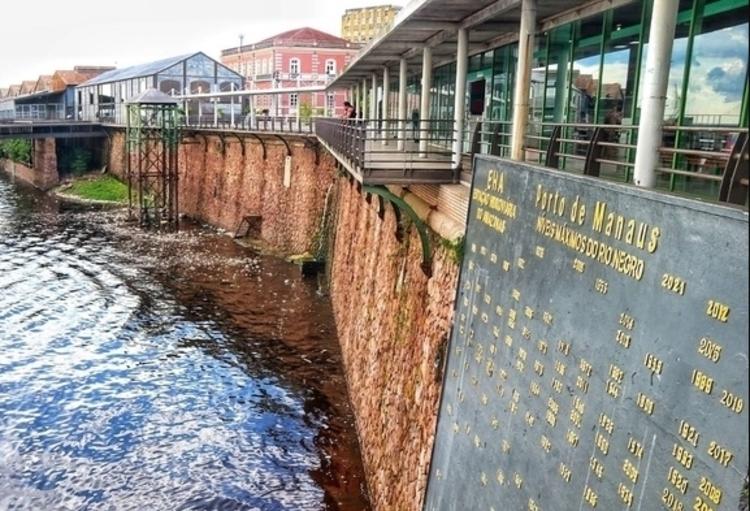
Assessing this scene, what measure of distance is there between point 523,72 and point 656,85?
3.43 m

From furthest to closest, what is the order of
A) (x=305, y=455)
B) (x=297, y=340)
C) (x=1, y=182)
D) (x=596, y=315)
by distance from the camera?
(x=1, y=182) → (x=297, y=340) → (x=305, y=455) → (x=596, y=315)

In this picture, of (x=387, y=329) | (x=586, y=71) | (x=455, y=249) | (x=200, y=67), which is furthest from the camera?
(x=200, y=67)

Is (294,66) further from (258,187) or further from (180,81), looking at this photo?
(258,187)

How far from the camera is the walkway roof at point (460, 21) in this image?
9922 millimetres

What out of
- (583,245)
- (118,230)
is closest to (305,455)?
(583,245)

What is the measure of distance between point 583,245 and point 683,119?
362cm

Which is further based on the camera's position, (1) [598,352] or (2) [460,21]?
(2) [460,21]

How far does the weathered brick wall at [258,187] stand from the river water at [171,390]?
2.64m

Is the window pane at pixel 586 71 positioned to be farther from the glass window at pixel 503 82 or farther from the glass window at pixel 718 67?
the glass window at pixel 503 82

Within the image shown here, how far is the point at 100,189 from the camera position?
155ft

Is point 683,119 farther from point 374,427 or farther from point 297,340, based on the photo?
point 297,340

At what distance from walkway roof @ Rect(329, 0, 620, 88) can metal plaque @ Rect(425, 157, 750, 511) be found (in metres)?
4.01

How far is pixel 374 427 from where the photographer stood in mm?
12164

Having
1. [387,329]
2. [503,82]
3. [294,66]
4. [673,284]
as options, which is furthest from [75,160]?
[673,284]
